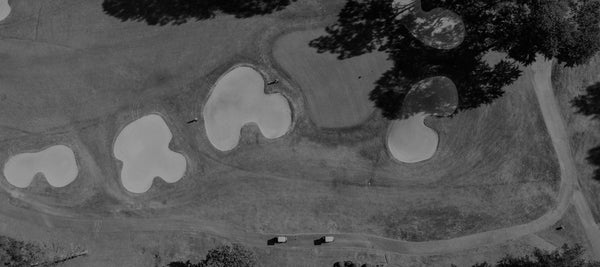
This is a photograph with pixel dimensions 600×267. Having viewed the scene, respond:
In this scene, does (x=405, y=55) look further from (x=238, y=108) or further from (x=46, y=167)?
(x=46, y=167)

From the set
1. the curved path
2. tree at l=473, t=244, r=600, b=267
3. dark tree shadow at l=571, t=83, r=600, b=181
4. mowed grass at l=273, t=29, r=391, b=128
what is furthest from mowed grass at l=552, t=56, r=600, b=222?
mowed grass at l=273, t=29, r=391, b=128

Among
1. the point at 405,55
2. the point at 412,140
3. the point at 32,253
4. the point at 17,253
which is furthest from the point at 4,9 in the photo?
the point at 412,140

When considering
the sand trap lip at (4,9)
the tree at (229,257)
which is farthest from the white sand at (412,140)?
the sand trap lip at (4,9)

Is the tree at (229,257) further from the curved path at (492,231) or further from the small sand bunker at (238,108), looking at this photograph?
the small sand bunker at (238,108)

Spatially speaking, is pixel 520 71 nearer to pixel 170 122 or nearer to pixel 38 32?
pixel 170 122

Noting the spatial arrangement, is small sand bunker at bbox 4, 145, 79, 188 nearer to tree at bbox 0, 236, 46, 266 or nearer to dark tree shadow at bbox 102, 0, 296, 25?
tree at bbox 0, 236, 46, 266

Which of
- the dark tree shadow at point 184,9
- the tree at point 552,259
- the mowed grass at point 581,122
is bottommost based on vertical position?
the tree at point 552,259
